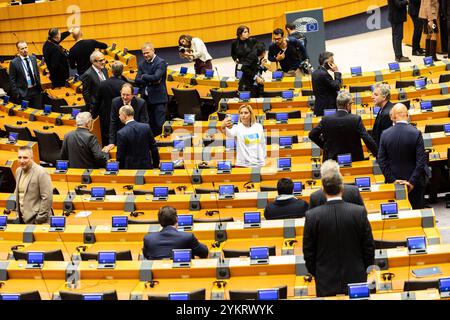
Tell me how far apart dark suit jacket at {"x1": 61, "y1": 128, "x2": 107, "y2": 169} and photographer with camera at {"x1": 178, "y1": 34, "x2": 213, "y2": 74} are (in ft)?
13.5

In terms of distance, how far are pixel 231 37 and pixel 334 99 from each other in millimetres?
8639

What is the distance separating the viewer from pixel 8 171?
43.3 feet

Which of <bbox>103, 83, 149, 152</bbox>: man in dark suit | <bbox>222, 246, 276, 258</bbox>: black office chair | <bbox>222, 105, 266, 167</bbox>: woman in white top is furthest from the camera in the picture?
<bbox>103, 83, 149, 152</bbox>: man in dark suit

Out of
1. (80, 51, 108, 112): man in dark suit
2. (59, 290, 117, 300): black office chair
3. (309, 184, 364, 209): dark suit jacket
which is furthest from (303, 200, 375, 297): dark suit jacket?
(80, 51, 108, 112): man in dark suit

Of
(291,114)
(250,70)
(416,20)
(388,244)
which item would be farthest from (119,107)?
(416,20)

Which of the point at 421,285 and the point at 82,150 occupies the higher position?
the point at 82,150

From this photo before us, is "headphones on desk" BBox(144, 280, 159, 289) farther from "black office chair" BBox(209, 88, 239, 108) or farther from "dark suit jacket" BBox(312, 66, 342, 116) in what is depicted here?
"black office chair" BBox(209, 88, 239, 108)

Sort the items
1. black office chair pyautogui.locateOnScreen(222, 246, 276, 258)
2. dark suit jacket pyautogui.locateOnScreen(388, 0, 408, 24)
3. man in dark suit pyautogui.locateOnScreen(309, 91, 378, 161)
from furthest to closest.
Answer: dark suit jacket pyautogui.locateOnScreen(388, 0, 408, 24)
man in dark suit pyautogui.locateOnScreen(309, 91, 378, 161)
black office chair pyautogui.locateOnScreen(222, 246, 276, 258)

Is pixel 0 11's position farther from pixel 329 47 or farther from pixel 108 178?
pixel 108 178

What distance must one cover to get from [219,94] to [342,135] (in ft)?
14.3

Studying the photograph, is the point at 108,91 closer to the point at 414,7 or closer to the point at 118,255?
the point at 118,255

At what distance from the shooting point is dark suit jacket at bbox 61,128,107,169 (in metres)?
12.0

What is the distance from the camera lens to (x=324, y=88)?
13250 mm
